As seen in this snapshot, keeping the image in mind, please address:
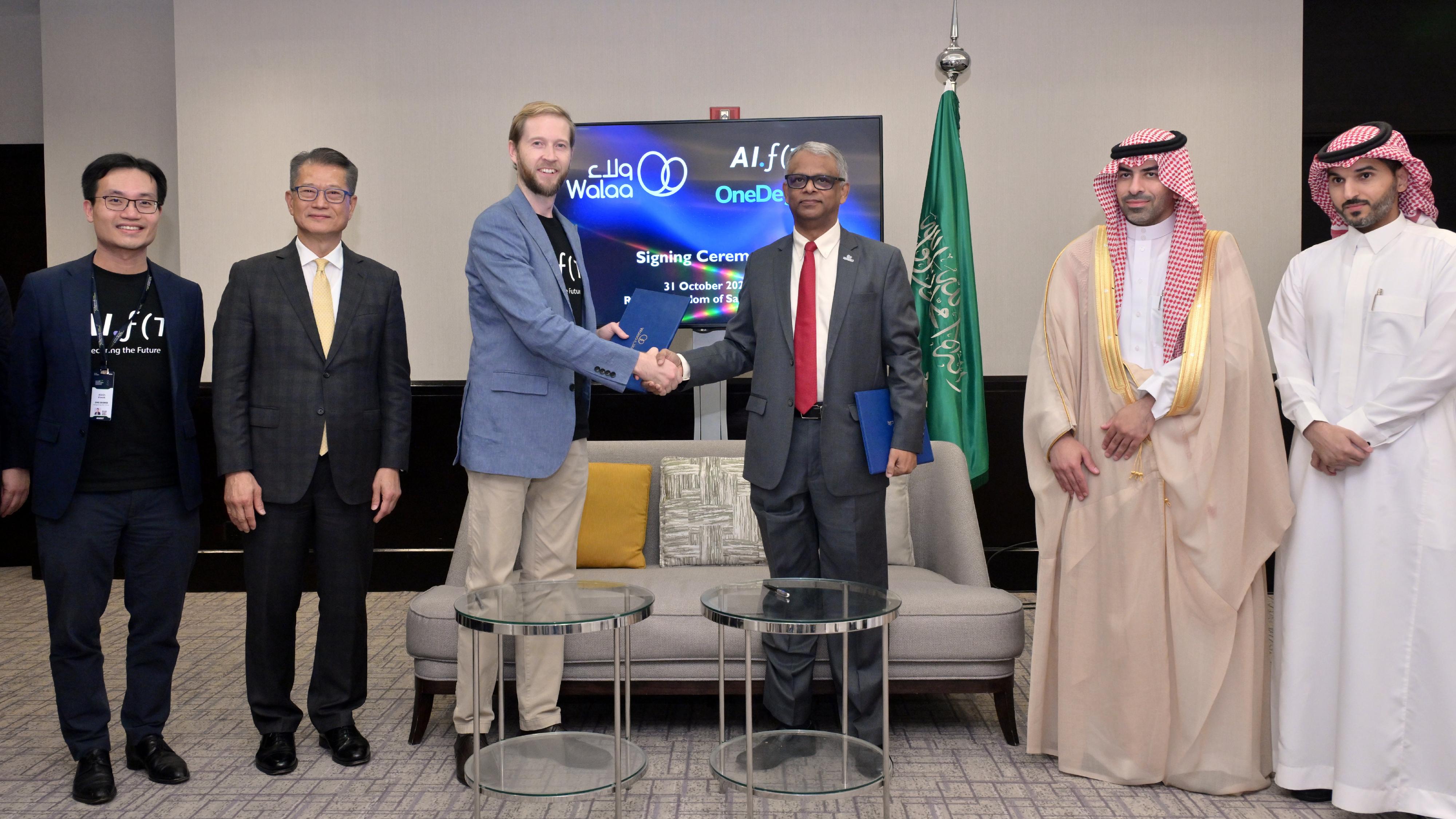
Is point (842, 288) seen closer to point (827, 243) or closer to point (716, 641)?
point (827, 243)

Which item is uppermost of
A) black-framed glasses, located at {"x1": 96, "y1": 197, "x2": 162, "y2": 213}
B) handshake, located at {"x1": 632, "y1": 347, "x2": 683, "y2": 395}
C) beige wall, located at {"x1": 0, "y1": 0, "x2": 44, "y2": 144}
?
beige wall, located at {"x1": 0, "y1": 0, "x2": 44, "y2": 144}

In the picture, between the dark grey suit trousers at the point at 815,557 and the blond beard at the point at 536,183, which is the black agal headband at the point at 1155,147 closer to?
the dark grey suit trousers at the point at 815,557

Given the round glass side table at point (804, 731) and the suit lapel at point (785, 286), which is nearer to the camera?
the round glass side table at point (804, 731)

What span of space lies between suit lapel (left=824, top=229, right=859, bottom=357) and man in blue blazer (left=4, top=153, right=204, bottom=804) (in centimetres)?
166

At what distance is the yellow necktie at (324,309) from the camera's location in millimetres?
2775

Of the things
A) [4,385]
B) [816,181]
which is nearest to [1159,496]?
[816,181]

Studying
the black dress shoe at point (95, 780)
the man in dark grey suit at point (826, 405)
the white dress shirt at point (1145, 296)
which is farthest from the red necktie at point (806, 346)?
the black dress shoe at point (95, 780)

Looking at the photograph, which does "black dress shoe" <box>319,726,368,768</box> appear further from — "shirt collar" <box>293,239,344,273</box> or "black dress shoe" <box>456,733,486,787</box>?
"shirt collar" <box>293,239,344,273</box>

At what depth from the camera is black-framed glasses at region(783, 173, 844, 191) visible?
2795 mm

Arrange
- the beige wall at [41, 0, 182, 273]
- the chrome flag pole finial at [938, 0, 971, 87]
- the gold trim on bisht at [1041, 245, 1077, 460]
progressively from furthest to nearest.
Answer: the beige wall at [41, 0, 182, 273] → the chrome flag pole finial at [938, 0, 971, 87] → the gold trim on bisht at [1041, 245, 1077, 460]

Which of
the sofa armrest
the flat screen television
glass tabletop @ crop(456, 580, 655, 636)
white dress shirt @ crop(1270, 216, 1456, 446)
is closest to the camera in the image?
glass tabletop @ crop(456, 580, 655, 636)

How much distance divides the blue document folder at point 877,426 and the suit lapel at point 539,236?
84 cm

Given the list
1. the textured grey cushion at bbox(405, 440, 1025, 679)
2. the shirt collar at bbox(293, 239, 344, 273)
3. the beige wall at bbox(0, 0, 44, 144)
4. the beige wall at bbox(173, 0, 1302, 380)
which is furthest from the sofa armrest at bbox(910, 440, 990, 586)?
the beige wall at bbox(0, 0, 44, 144)

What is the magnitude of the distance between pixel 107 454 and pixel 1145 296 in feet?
8.81
